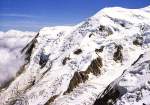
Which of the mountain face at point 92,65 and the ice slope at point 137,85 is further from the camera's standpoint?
the mountain face at point 92,65

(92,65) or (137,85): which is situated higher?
(137,85)

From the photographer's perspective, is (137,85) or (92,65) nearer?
(137,85)

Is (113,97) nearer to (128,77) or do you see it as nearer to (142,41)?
(128,77)

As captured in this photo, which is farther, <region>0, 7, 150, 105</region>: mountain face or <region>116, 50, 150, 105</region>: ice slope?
<region>0, 7, 150, 105</region>: mountain face

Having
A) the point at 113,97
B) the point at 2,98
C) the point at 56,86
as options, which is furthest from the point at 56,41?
the point at 113,97

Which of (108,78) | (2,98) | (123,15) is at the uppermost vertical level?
(123,15)

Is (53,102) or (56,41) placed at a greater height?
(56,41)

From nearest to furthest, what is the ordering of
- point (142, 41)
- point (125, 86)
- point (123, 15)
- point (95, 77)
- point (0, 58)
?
point (125, 86), point (95, 77), point (142, 41), point (123, 15), point (0, 58)

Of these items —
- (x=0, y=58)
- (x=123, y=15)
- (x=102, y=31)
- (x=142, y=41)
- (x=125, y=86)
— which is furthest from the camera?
(x=0, y=58)
